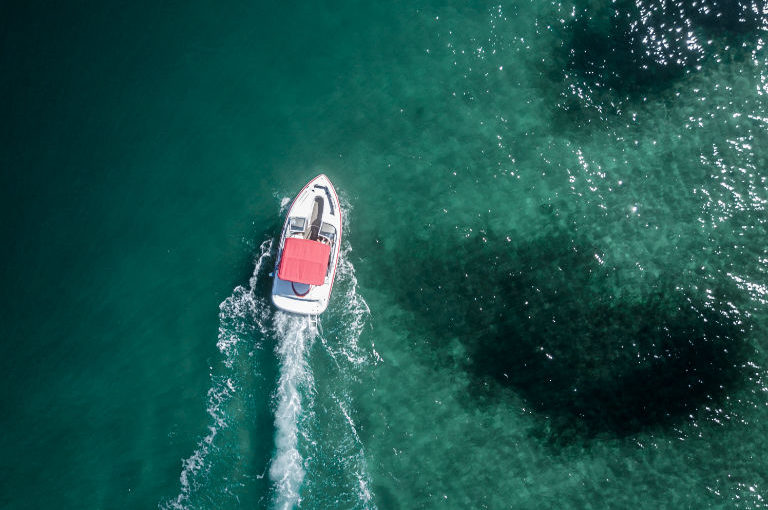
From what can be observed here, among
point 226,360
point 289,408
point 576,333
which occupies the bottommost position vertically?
point 289,408

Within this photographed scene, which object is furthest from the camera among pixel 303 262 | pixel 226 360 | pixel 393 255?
pixel 393 255

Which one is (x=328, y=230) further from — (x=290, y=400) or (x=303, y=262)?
(x=290, y=400)

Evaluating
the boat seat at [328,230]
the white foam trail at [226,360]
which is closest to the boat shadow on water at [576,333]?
the boat seat at [328,230]

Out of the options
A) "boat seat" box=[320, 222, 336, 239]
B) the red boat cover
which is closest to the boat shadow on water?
"boat seat" box=[320, 222, 336, 239]

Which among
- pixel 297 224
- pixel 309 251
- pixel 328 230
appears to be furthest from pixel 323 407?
pixel 297 224

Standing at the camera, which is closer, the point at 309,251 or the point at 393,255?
the point at 309,251

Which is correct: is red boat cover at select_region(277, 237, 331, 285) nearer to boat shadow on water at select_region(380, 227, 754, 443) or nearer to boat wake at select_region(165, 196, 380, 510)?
boat wake at select_region(165, 196, 380, 510)

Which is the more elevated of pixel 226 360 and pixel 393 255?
pixel 393 255
